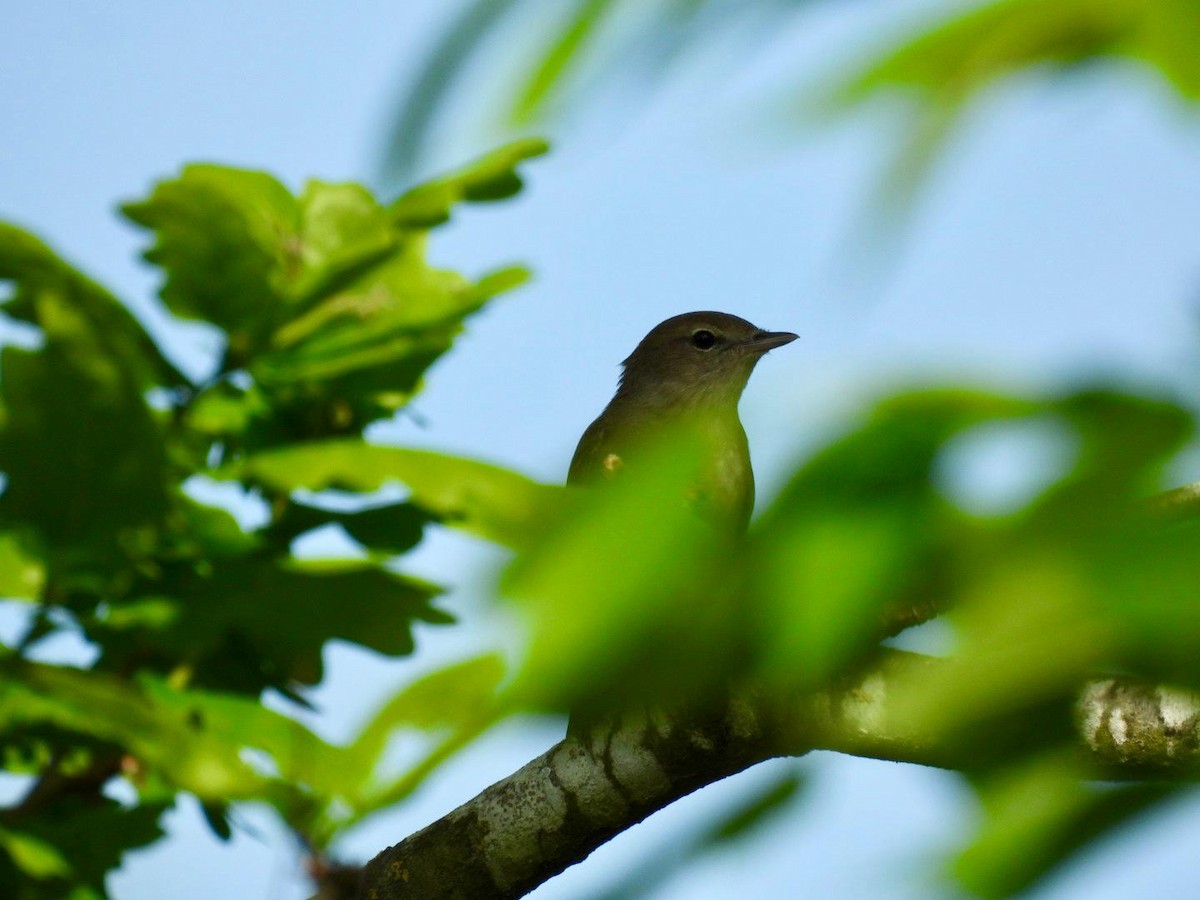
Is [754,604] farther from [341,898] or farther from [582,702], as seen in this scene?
[341,898]

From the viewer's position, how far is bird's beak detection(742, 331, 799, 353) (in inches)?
310

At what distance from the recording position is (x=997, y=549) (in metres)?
0.58

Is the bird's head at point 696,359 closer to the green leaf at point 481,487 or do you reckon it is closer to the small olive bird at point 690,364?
the small olive bird at point 690,364

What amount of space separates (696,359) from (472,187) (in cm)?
452

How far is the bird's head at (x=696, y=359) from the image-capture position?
7.60 meters

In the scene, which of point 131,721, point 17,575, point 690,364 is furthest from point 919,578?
point 690,364

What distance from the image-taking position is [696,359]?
308 inches

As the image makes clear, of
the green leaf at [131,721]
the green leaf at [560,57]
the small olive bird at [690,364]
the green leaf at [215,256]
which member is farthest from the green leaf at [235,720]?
the small olive bird at [690,364]

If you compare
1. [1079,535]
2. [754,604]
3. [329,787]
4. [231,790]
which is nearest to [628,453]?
[754,604]

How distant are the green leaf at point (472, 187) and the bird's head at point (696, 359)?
402 centimetres

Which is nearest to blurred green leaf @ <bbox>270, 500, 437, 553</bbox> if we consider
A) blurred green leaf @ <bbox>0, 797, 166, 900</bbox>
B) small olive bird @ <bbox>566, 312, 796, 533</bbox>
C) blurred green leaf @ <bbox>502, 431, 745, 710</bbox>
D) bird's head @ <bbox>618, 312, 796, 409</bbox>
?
blurred green leaf @ <bbox>0, 797, 166, 900</bbox>

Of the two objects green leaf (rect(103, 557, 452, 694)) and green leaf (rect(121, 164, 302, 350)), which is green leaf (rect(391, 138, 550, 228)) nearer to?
green leaf (rect(121, 164, 302, 350))

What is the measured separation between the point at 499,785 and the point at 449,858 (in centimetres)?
22

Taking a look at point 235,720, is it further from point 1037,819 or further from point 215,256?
point 1037,819
